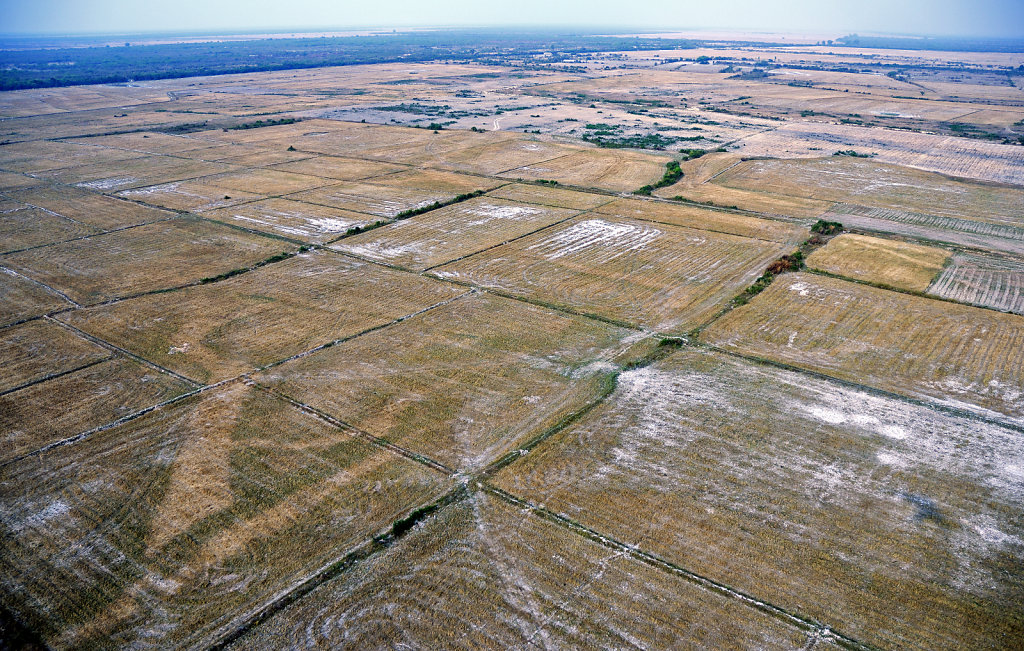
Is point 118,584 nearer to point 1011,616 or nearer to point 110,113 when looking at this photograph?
point 1011,616

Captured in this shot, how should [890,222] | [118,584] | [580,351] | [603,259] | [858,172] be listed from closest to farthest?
[118,584] < [580,351] < [603,259] < [890,222] < [858,172]

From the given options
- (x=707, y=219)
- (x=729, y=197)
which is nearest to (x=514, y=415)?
(x=707, y=219)

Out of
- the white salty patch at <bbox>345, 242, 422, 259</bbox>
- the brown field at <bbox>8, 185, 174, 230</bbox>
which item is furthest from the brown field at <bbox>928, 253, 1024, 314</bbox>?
the brown field at <bbox>8, 185, 174, 230</bbox>

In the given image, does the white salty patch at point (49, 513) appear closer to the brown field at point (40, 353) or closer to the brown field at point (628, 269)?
the brown field at point (40, 353)

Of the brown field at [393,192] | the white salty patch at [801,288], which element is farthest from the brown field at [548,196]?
the white salty patch at [801,288]

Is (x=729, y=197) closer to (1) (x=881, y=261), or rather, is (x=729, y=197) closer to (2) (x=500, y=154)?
(1) (x=881, y=261)

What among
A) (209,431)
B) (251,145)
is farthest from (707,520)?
(251,145)
